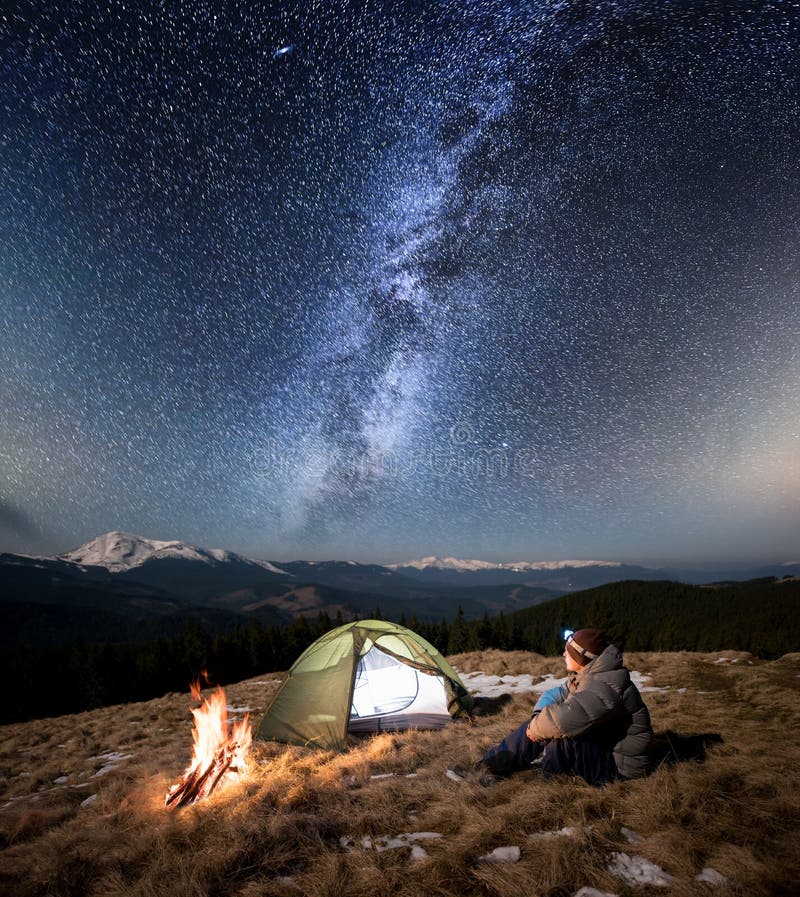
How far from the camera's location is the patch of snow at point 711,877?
3080 millimetres

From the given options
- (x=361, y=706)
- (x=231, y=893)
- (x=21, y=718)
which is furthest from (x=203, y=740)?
(x=21, y=718)

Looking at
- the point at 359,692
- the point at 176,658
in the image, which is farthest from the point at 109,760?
the point at 176,658

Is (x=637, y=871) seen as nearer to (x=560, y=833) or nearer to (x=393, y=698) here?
(x=560, y=833)

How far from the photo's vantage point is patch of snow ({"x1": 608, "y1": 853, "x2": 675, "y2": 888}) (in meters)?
3.21

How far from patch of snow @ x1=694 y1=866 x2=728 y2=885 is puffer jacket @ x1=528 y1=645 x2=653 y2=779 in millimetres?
1258

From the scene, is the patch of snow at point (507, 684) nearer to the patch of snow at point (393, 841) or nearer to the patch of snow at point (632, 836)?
the patch of snow at point (632, 836)

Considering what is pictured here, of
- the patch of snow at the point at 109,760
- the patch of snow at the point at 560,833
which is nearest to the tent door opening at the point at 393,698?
the patch of snow at the point at 109,760

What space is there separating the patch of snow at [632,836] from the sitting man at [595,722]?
808 millimetres

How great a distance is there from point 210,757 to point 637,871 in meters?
5.81

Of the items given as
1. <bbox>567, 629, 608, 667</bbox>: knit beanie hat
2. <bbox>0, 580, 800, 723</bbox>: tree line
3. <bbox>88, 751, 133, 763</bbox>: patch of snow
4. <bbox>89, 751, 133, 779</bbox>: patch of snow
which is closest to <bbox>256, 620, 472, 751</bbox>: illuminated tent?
<bbox>89, 751, 133, 779</bbox>: patch of snow

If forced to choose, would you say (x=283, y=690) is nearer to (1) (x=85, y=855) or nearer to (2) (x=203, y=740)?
(2) (x=203, y=740)

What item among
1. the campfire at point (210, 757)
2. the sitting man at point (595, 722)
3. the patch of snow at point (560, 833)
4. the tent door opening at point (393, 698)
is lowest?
the tent door opening at point (393, 698)

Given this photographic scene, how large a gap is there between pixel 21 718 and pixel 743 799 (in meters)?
80.7

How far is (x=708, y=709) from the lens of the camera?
8516 millimetres
